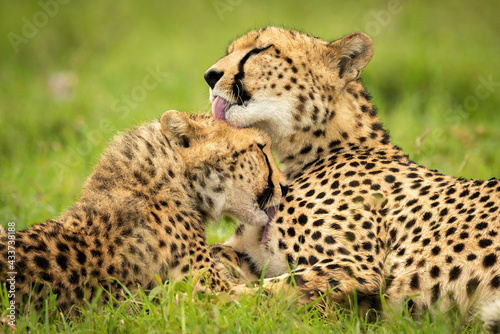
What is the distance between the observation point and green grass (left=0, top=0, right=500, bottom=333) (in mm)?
2729

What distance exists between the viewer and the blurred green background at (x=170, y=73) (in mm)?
5625

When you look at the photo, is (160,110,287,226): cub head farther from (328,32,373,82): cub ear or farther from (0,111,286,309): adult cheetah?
(328,32,373,82): cub ear

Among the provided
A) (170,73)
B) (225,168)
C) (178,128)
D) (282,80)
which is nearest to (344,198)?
(225,168)

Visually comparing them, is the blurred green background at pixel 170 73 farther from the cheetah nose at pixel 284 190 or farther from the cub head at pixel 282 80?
the cheetah nose at pixel 284 190

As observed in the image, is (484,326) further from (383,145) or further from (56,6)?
(56,6)

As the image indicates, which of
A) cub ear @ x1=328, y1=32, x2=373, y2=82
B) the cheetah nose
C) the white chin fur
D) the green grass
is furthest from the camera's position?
cub ear @ x1=328, y1=32, x2=373, y2=82

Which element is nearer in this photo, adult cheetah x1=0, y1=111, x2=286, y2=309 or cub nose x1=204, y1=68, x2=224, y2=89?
adult cheetah x1=0, y1=111, x2=286, y2=309

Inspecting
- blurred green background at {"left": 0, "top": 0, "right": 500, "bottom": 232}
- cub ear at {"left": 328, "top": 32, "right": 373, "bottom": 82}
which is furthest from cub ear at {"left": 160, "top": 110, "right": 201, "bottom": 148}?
cub ear at {"left": 328, "top": 32, "right": 373, "bottom": 82}

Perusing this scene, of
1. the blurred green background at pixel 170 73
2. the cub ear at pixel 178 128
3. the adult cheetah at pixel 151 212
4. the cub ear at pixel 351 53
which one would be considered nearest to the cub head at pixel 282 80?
the cub ear at pixel 351 53

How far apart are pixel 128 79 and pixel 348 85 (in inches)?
213

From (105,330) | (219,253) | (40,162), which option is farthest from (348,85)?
(40,162)

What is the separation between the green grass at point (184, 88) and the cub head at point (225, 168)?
0.58 meters

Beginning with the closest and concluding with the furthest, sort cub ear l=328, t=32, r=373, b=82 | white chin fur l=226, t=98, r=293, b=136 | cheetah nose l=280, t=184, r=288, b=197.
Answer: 1. cheetah nose l=280, t=184, r=288, b=197
2. white chin fur l=226, t=98, r=293, b=136
3. cub ear l=328, t=32, r=373, b=82

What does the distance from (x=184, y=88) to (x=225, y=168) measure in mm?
4862
